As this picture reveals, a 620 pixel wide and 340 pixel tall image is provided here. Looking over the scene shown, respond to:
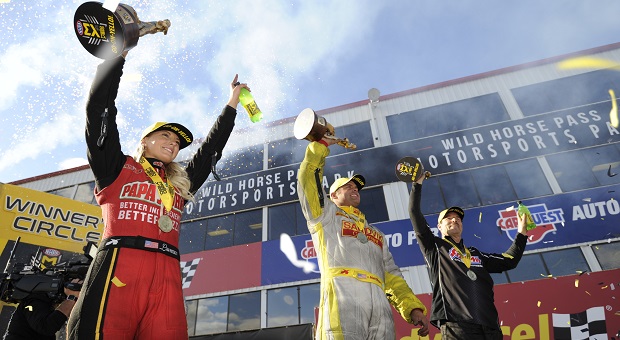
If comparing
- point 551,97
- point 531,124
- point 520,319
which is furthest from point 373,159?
point 520,319

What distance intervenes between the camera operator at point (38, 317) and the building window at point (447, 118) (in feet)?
37.5

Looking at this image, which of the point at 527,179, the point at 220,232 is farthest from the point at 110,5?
the point at 527,179

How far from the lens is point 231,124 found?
292 centimetres

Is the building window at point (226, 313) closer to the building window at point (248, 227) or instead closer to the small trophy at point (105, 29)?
the building window at point (248, 227)

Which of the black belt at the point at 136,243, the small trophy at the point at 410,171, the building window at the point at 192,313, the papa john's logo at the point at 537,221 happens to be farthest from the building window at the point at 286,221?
the black belt at the point at 136,243

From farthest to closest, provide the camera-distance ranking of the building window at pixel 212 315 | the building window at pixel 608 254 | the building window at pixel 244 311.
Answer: the building window at pixel 212 315, the building window at pixel 244 311, the building window at pixel 608 254

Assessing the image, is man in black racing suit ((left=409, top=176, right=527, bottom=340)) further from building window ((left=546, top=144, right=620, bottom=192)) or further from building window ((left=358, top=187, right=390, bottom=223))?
building window ((left=546, top=144, right=620, bottom=192))

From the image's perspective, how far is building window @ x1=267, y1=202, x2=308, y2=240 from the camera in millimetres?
12531

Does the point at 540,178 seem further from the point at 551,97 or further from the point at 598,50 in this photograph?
the point at 598,50

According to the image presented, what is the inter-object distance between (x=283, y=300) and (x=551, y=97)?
11.0m

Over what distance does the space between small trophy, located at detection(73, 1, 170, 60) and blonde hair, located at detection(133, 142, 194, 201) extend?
64 centimetres

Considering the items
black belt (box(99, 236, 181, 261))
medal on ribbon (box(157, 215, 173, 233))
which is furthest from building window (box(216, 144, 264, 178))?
black belt (box(99, 236, 181, 261))

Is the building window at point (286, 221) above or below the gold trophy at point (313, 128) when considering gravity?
Result: above

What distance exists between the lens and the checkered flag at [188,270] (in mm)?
12344
